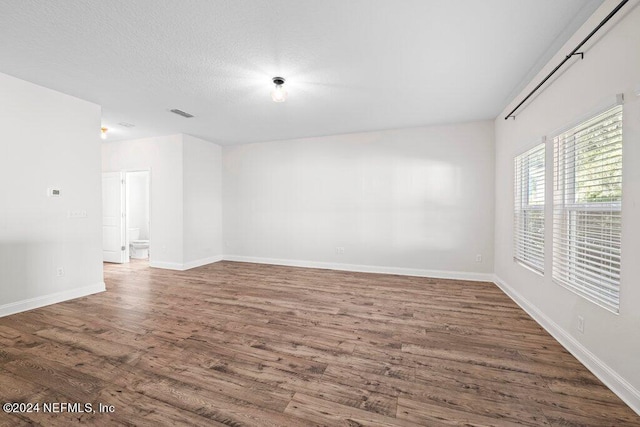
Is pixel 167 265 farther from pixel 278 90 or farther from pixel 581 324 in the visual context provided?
pixel 581 324

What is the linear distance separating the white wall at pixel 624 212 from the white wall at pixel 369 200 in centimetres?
159

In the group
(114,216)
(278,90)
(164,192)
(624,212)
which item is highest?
(278,90)

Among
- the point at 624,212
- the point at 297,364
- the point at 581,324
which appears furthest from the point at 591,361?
the point at 297,364

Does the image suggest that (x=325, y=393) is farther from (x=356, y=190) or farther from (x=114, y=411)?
(x=356, y=190)

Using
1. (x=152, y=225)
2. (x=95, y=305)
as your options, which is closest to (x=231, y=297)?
(x=95, y=305)

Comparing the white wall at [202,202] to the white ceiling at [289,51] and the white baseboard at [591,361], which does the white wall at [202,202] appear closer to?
the white ceiling at [289,51]

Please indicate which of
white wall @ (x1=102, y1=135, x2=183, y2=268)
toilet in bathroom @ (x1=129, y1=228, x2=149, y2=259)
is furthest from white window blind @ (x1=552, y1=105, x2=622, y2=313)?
toilet in bathroom @ (x1=129, y1=228, x2=149, y2=259)

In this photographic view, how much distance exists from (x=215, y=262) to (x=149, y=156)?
2663 millimetres

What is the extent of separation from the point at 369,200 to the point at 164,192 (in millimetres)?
4194

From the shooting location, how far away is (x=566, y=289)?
7.96ft

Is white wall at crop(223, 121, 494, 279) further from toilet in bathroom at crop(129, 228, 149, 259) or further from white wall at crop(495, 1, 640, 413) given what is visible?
toilet in bathroom at crop(129, 228, 149, 259)

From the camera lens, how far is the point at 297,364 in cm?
212

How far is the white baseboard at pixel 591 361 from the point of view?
1.68m

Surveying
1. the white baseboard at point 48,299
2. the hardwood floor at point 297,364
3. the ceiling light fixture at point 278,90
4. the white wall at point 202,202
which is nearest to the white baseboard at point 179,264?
the white wall at point 202,202
